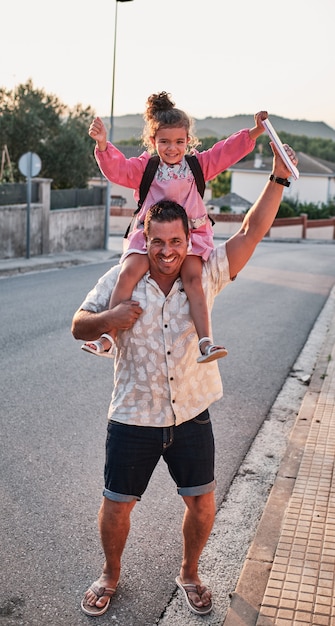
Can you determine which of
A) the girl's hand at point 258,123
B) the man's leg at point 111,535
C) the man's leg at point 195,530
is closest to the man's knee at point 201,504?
the man's leg at point 195,530

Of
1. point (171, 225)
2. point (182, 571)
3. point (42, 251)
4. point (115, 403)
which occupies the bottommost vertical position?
point (42, 251)

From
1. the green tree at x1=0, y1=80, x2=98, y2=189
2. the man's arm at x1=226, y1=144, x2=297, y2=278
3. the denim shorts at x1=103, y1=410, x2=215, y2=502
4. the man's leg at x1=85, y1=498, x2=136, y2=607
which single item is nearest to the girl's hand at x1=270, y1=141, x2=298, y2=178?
the man's arm at x1=226, y1=144, x2=297, y2=278

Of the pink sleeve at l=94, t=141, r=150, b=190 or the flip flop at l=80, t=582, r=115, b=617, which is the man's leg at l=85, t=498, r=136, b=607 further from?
the pink sleeve at l=94, t=141, r=150, b=190

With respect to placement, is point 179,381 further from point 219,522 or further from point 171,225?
point 219,522

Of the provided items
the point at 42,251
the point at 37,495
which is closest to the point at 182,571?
the point at 37,495

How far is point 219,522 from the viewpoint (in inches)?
196

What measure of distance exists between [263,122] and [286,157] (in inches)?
10.5

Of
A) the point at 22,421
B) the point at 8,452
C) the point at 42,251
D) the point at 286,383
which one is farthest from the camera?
the point at 42,251

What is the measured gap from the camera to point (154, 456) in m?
3.74

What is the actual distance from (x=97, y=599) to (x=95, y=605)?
0.12 ft

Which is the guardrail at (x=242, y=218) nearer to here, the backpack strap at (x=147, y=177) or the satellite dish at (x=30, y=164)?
the satellite dish at (x=30, y=164)

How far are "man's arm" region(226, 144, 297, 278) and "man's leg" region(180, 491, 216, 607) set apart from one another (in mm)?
1044

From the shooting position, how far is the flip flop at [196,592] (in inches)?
151

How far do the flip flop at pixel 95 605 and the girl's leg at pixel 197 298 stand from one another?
Answer: 1234mm
